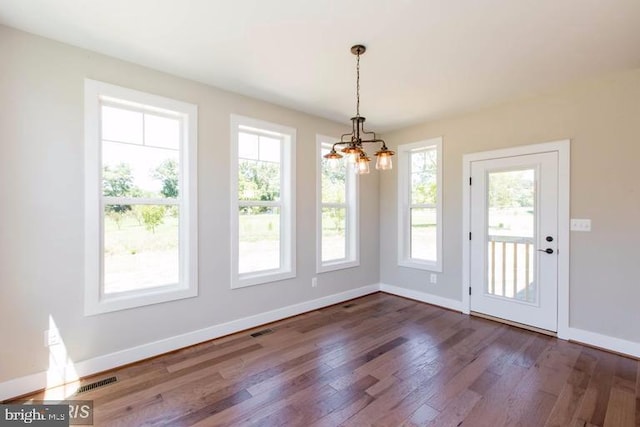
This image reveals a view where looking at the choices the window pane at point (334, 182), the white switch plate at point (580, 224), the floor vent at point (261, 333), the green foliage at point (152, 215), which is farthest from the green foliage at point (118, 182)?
the white switch plate at point (580, 224)

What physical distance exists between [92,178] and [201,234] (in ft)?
3.36

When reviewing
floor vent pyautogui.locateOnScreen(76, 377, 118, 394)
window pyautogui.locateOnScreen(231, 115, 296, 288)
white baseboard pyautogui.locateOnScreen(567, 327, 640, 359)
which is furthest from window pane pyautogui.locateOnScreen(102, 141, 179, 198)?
white baseboard pyautogui.locateOnScreen(567, 327, 640, 359)

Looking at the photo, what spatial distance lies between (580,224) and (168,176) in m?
4.20

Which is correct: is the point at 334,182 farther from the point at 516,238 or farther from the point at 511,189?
the point at 516,238

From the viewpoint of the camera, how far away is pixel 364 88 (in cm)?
322

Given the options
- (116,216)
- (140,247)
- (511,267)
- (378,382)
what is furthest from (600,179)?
(116,216)

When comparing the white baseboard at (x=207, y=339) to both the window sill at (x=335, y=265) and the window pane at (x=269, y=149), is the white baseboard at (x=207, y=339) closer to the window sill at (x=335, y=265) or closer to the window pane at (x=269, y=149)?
the window sill at (x=335, y=265)

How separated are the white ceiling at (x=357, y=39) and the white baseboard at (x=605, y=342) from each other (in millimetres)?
2542

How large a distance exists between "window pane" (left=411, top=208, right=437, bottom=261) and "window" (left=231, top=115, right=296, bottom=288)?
199cm

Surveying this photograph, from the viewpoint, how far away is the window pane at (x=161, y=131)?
2847 mm

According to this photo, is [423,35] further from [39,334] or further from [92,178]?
[39,334]

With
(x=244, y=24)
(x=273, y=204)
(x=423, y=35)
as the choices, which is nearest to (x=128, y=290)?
(x=273, y=204)

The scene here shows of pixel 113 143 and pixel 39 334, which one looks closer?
pixel 39 334

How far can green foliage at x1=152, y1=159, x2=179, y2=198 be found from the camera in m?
2.92
